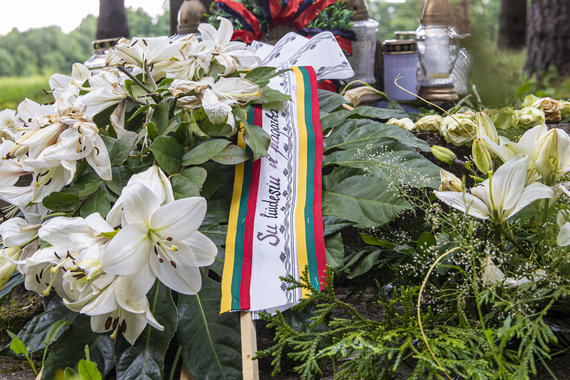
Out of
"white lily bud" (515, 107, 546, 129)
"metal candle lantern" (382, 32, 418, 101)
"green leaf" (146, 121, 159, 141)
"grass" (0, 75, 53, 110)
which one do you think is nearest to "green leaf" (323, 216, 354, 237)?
"green leaf" (146, 121, 159, 141)

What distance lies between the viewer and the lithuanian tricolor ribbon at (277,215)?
855 millimetres

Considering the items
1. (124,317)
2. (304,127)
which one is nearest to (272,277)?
(124,317)

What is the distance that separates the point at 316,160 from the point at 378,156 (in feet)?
0.40

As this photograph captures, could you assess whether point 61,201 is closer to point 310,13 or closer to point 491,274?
point 491,274

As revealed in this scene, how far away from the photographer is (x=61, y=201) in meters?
0.88

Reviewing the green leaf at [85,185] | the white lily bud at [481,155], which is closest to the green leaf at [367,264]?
the white lily bud at [481,155]

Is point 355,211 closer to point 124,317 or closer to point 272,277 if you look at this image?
point 272,277

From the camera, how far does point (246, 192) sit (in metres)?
0.97

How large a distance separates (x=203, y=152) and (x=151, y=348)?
1.09 feet

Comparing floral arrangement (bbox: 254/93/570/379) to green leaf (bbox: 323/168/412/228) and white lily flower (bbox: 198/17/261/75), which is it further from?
white lily flower (bbox: 198/17/261/75)

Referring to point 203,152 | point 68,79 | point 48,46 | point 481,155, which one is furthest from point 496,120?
point 48,46

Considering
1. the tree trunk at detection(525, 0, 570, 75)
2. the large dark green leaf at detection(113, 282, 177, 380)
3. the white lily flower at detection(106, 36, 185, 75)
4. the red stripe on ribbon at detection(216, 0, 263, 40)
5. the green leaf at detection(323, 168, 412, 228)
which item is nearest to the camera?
the large dark green leaf at detection(113, 282, 177, 380)

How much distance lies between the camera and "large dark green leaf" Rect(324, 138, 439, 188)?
96 centimetres

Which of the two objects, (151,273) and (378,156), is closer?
(151,273)
